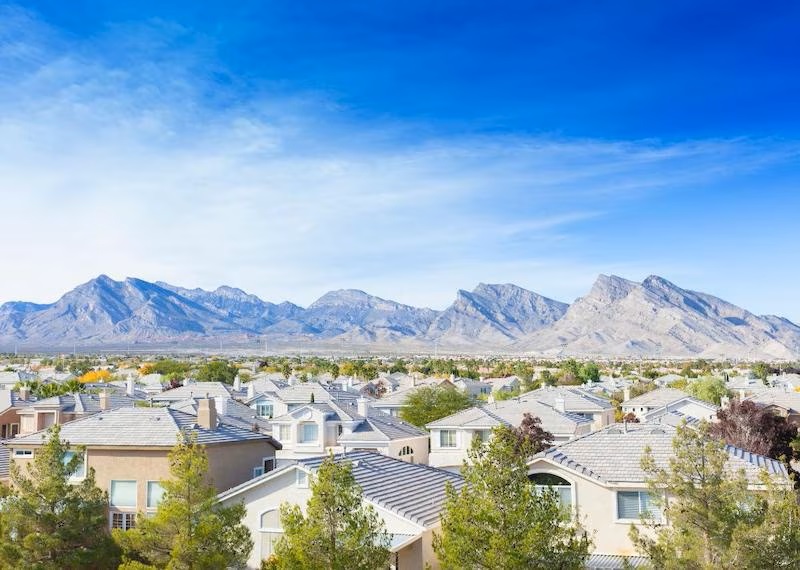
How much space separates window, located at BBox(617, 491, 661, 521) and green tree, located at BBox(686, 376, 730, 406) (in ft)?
216

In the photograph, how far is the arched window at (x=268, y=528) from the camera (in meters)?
27.1

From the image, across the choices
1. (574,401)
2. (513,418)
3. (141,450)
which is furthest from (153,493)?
(574,401)

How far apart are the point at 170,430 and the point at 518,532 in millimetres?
20711

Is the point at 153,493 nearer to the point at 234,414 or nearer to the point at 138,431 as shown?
the point at 138,431

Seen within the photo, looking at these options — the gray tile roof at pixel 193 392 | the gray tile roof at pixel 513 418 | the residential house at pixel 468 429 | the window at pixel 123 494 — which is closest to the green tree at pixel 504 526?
the window at pixel 123 494

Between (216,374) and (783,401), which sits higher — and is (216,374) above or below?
above

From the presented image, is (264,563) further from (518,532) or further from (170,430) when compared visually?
(518,532)

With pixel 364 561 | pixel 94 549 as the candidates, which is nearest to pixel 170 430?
pixel 94 549

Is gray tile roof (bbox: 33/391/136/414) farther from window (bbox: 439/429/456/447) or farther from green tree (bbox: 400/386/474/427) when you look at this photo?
green tree (bbox: 400/386/474/427)

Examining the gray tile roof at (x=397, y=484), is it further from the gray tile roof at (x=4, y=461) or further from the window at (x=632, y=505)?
the gray tile roof at (x=4, y=461)

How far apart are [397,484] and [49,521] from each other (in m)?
11.1

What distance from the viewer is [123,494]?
33188 mm

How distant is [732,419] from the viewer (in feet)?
158

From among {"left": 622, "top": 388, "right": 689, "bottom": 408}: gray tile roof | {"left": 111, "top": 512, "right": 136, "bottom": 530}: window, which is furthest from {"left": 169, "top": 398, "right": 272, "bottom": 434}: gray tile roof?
{"left": 622, "top": 388, "right": 689, "bottom": 408}: gray tile roof
